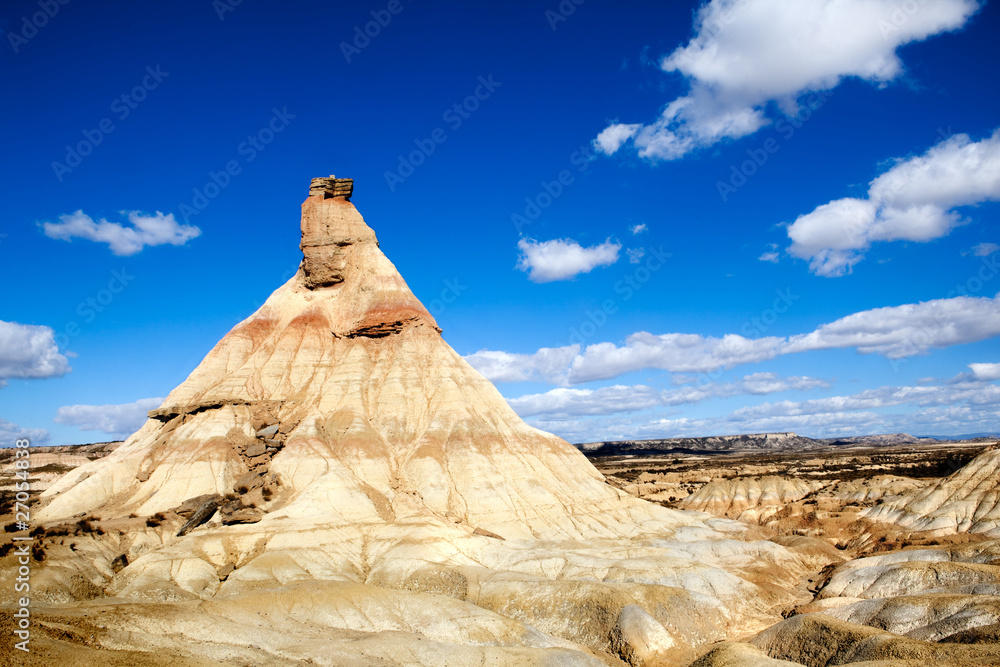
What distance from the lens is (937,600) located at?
30969mm

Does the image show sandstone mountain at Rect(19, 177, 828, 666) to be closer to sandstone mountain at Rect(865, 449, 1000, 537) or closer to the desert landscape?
the desert landscape

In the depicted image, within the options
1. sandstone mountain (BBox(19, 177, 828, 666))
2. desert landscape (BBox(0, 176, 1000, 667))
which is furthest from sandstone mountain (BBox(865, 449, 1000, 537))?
sandstone mountain (BBox(19, 177, 828, 666))

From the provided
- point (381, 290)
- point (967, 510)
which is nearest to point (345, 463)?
point (381, 290)

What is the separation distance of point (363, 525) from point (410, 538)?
512cm

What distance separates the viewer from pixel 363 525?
47.6 metres

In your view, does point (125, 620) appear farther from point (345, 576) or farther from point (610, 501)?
point (610, 501)

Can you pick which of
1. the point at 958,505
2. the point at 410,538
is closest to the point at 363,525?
the point at 410,538

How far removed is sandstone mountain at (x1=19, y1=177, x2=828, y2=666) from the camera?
3119cm

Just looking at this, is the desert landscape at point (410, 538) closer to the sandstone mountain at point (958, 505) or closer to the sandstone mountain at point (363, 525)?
the sandstone mountain at point (363, 525)

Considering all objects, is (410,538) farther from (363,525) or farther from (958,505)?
(958,505)

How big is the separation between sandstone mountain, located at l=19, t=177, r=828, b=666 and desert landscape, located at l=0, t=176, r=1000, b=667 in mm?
194

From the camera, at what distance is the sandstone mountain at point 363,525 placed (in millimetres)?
31188

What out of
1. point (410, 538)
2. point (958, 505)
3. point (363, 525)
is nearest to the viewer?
point (410, 538)

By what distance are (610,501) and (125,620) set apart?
43.8 meters
